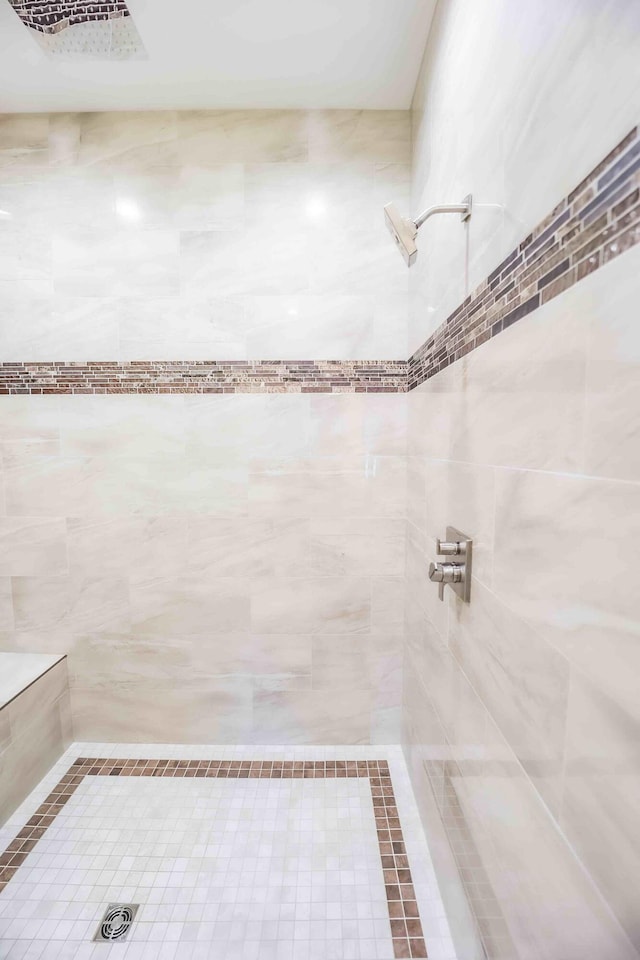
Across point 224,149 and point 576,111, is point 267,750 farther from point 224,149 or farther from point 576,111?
point 224,149

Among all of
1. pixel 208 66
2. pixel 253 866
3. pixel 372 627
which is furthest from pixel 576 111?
pixel 253 866

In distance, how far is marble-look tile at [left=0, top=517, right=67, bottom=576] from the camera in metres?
1.83

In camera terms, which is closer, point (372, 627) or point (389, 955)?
point (389, 955)

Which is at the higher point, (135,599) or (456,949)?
(135,599)

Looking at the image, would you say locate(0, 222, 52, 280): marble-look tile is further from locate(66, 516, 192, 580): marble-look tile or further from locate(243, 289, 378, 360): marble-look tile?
locate(66, 516, 192, 580): marble-look tile

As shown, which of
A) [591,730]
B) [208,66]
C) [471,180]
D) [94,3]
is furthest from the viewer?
[208,66]

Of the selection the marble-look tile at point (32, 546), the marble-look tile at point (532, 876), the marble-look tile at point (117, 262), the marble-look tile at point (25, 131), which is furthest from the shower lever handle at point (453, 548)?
the marble-look tile at point (25, 131)

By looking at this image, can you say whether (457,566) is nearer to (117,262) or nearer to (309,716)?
(309,716)

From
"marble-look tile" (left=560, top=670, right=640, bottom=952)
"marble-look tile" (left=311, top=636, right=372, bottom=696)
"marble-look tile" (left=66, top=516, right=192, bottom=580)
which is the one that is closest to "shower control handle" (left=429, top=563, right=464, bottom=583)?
"marble-look tile" (left=560, top=670, right=640, bottom=952)

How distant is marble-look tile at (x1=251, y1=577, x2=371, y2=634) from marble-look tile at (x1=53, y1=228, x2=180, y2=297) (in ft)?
4.18

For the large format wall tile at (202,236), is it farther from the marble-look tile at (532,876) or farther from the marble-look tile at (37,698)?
the marble-look tile at (532,876)

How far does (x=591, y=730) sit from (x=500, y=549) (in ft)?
1.12

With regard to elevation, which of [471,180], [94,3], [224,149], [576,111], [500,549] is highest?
[94,3]

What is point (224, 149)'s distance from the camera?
1.71m
